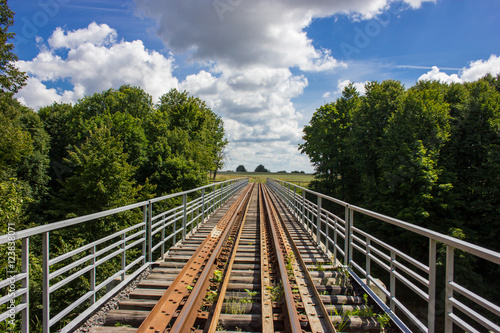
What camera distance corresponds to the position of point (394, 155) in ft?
78.4

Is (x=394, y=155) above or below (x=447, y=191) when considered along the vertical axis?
above

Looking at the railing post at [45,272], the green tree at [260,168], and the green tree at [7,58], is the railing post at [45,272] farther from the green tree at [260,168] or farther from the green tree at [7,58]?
the green tree at [260,168]

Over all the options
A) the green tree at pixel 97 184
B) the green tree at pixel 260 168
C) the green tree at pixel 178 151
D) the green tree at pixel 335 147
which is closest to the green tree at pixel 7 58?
the green tree at pixel 97 184

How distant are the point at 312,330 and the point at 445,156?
2514 cm

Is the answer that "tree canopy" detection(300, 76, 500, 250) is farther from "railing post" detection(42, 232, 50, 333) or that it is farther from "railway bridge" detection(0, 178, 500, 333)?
"railing post" detection(42, 232, 50, 333)

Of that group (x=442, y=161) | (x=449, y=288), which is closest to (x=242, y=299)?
(x=449, y=288)

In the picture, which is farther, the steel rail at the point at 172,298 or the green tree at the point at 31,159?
the green tree at the point at 31,159

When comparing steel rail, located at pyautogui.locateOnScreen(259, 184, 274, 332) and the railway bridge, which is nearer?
the railway bridge

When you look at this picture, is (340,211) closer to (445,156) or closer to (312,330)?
(445,156)

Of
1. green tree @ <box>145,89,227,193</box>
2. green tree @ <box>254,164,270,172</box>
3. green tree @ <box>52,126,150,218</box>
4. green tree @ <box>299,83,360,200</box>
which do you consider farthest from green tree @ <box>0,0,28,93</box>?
green tree @ <box>254,164,270,172</box>

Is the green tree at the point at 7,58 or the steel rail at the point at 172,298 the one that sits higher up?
the green tree at the point at 7,58

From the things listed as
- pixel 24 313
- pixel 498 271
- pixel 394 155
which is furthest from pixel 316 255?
pixel 394 155

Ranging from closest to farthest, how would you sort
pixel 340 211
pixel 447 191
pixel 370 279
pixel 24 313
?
pixel 24 313 → pixel 370 279 → pixel 447 191 → pixel 340 211

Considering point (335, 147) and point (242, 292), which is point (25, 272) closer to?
point (242, 292)
